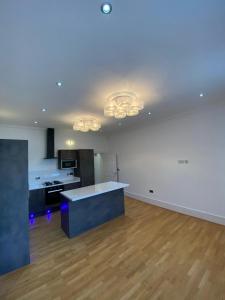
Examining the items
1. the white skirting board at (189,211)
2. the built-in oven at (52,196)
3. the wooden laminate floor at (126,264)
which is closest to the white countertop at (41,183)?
the built-in oven at (52,196)

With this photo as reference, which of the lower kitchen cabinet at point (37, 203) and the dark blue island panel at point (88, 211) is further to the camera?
the lower kitchen cabinet at point (37, 203)

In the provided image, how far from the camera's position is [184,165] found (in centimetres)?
424

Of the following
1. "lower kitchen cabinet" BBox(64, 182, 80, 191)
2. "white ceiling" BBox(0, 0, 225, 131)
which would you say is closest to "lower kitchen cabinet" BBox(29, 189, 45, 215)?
"lower kitchen cabinet" BBox(64, 182, 80, 191)

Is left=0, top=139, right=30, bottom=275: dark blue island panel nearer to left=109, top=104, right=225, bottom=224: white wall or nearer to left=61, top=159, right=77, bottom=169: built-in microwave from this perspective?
left=61, top=159, right=77, bottom=169: built-in microwave

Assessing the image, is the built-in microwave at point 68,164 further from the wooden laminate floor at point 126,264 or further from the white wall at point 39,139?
the wooden laminate floor at point 126,264

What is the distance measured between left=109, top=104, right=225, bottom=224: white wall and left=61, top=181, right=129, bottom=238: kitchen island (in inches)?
65.2

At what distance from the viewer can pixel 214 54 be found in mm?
1736

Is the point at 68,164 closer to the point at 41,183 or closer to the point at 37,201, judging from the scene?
the point at 41,183

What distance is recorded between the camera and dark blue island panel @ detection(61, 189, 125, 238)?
130 inches

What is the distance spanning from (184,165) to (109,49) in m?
3.75

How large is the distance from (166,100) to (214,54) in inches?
53.3

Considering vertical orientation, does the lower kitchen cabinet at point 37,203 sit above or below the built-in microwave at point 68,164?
below

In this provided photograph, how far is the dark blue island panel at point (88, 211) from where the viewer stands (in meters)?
3.30

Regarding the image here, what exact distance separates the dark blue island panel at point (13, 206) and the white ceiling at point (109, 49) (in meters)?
1.06
